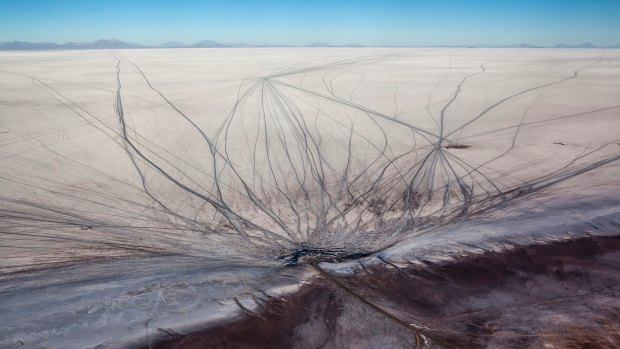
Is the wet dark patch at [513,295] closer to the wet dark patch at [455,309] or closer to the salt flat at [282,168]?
the wet dark patch at [455,309]

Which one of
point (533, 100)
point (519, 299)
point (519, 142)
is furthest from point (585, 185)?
point (533, 100)

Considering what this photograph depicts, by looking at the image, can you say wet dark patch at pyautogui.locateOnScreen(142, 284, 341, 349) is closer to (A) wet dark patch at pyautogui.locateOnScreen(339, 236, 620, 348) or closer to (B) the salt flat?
(A) wet dark patch at pyautogui.locateOnScreen(339, 236, 620, 348)

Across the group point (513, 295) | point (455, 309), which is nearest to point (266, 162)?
point (455, 309)

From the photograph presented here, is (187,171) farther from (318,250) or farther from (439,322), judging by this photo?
(439,322)

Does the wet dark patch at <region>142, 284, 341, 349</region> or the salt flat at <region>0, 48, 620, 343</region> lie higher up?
the salt flat at <region>0, 48, 620, 343</region>

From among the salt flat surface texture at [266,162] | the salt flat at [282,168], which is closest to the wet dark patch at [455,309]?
the salt flat at [282,168]

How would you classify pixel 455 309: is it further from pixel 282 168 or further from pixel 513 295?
pixel 282 168

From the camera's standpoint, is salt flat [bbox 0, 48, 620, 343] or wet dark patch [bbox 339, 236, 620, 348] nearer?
wet dark patch [bbox 339, 236, 620, 348]

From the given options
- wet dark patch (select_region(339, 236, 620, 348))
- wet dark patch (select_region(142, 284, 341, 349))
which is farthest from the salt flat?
wet dark patch (select_region(142, 284, 341, 349))

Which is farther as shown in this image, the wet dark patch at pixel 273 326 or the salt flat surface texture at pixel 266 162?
the salt flat surface texture at pixel 266 162
